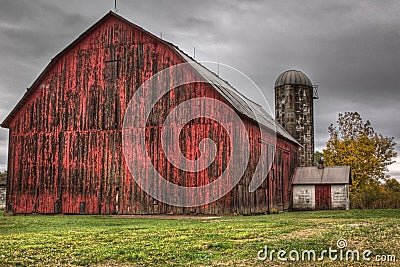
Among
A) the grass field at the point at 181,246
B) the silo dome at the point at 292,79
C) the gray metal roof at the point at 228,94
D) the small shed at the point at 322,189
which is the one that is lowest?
the grass field at the point at 181,246

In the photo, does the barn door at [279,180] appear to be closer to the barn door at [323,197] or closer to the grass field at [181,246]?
the barn door at [323,197]

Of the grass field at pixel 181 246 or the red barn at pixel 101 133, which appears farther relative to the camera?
the red barn at pixel 101 133

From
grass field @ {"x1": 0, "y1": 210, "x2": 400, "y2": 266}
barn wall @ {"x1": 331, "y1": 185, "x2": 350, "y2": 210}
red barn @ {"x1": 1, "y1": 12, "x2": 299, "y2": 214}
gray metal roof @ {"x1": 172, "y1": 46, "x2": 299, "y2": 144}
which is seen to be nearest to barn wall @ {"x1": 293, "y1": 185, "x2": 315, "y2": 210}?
barn wall @ {"x1": 331, "y1": 185, "x2": 350, "y2": 210}

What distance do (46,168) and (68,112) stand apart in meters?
2.88

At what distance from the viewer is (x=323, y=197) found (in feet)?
110

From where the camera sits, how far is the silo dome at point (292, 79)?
43.3 metres

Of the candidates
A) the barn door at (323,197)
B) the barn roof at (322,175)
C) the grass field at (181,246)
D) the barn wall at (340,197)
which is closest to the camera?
the grass field at (181,246)

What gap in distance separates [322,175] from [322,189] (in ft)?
3.31

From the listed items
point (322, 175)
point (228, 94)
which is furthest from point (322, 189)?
point (228, 94)

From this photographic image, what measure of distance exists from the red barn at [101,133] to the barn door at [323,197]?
803 centimetres

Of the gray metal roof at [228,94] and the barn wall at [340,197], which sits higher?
the gray metal roof at [228,94]

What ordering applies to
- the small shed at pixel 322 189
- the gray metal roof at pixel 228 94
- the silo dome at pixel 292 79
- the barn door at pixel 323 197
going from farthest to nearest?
the silo dome at pixel 292 79
the barn door at pixel 323 197
the small shed at pixel 322 189
the gray metal roof at pixel 228 94

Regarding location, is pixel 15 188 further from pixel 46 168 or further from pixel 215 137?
pixel 215 137

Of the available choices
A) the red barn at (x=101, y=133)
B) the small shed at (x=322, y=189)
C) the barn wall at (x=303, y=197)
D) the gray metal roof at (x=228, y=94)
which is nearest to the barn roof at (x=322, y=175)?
the small shed at (x=322, y=189)
